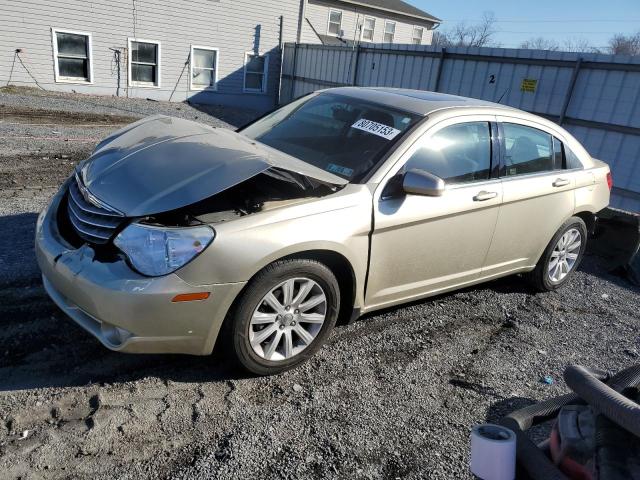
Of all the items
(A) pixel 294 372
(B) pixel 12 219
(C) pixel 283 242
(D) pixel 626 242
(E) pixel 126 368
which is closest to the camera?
(C) pixel 283 242

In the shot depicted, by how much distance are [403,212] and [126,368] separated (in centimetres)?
206

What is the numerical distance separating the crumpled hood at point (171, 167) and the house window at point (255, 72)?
17.8 metres

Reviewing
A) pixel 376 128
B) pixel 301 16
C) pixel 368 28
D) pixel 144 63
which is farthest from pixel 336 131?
pixel 368 28

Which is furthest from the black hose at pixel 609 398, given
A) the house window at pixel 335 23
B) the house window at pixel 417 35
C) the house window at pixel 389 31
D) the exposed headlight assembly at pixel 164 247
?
the house window at pixel 417 35

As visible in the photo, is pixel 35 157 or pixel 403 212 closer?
pixel 403 212

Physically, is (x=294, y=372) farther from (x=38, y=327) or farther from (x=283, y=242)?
(x=38, y=327)

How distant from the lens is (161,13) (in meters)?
18.0

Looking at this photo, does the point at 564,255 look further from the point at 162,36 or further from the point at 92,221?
the point at 162,36

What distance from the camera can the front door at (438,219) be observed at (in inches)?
139

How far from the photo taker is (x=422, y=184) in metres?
3.38

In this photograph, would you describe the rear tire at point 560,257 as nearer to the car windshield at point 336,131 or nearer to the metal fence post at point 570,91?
the car windshield at point 336,131

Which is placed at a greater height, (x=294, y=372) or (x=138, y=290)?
(x=138, y=290)

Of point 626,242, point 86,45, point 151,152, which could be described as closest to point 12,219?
point 151,152

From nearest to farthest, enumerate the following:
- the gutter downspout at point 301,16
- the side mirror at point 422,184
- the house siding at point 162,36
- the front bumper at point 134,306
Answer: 1. the front bumper at point 134,306
2. the side mirror at point 422,184
3. the house siding at point 162,36
4. the gutter downspout at point 301,16
